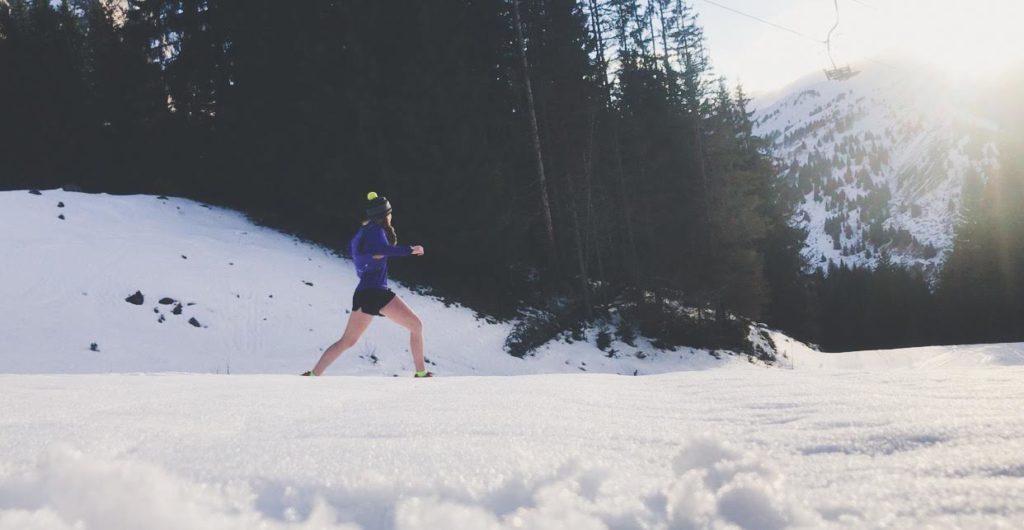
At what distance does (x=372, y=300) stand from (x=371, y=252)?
47cm

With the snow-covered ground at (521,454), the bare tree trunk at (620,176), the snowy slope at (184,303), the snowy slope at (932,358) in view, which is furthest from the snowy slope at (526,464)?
the bare tree trunk at (620,176)

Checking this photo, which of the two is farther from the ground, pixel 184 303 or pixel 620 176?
pixel 620 176

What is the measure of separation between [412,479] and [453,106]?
54.8 ft

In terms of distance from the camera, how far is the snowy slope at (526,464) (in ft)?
2.94

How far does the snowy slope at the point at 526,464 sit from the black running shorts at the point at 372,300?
11.1 feet

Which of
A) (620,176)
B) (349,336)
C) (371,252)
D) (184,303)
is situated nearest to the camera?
(371,252)

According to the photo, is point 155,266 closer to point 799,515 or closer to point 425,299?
point 425,299

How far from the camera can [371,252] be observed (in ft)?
18.0

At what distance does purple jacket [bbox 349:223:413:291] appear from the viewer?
5465mm

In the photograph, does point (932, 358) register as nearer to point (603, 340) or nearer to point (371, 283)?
point (603, 340)

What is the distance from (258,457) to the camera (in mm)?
1257

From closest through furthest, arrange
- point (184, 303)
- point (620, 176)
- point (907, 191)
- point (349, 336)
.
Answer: point (349, 336) < point (184, 303) < point (620, 176) < point (907, 191)

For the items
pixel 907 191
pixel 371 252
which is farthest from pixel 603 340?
pixel 907 191

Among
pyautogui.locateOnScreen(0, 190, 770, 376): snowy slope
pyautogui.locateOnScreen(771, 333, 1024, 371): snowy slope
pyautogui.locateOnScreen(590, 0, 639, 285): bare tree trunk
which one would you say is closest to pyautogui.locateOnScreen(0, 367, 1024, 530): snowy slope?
pyautogui.locateOnScreen(0, 190, 770, 376): snowy slope
